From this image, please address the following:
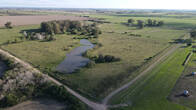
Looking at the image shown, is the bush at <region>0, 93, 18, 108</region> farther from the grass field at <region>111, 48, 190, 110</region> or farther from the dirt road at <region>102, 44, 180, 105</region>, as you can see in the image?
the grass field at <region>111, 48, 190, 110</region>

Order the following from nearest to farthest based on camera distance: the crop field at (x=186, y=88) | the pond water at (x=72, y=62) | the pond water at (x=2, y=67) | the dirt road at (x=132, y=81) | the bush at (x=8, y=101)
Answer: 1. the bush at (x=8, y=101)
2. the crop field at (x=186, y=88)
3. the dirt road at (x=132, y=81)
4. the pond water at (x=2, y=67)
5. the pond water at (x=72, y=62)

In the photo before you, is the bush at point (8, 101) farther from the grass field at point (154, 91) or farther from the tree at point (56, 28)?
the tree at point (56, 28)

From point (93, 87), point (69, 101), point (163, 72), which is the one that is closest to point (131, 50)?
point (163, 72)

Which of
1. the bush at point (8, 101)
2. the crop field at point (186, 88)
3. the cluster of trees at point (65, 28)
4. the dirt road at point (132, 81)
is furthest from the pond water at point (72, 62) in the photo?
the cluster of trees at point (65, 28)

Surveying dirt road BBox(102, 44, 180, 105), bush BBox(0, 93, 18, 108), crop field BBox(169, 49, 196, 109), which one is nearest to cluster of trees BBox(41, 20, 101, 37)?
dirt road BBox(102, 44, 180, 105)

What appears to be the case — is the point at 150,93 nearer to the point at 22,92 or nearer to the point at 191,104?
the point at 191,104

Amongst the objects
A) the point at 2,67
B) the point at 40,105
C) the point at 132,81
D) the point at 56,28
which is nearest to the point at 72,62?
the point at 2,67
